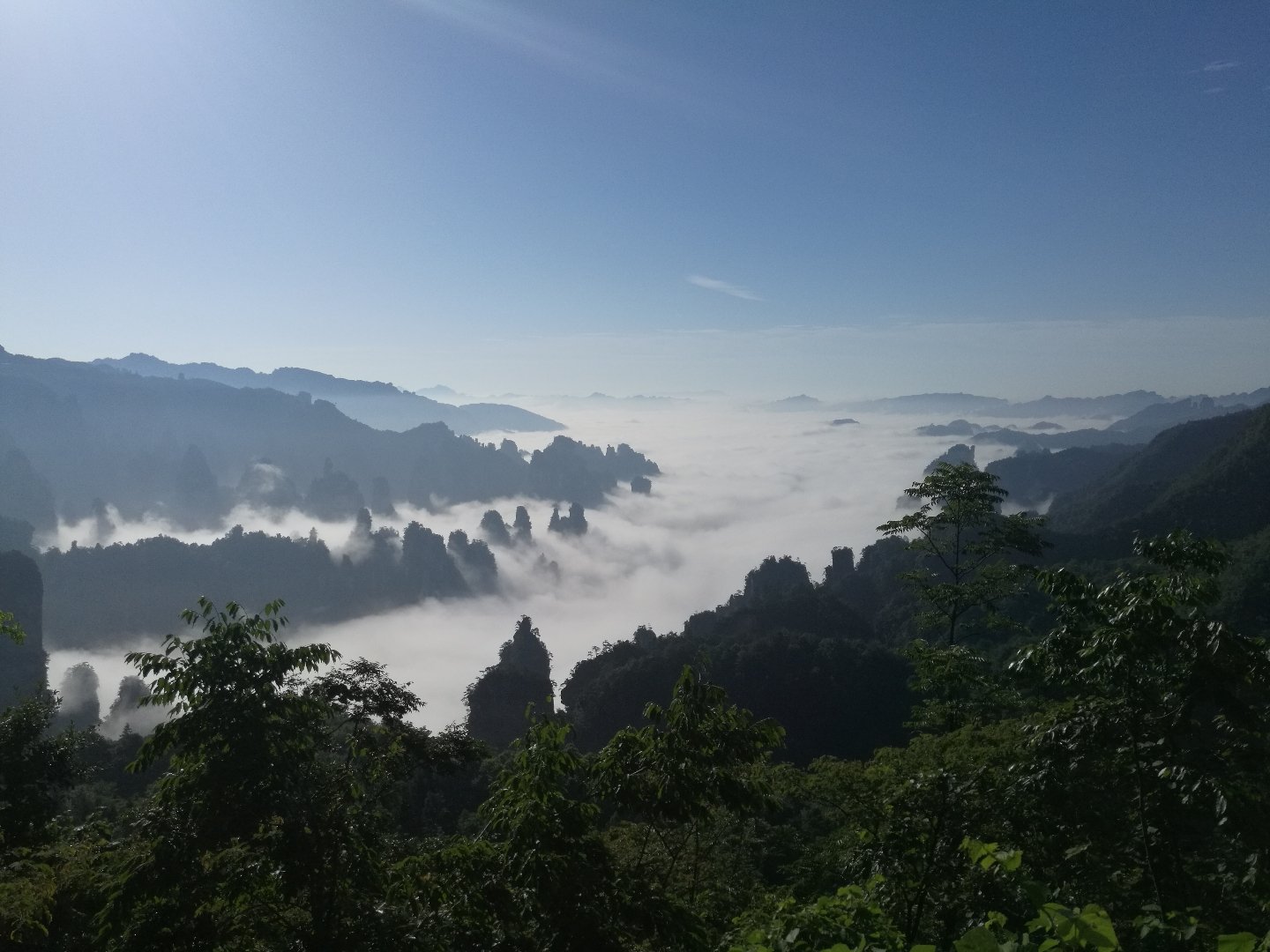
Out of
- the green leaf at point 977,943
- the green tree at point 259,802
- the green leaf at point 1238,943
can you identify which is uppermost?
the green leaf at point 977,943

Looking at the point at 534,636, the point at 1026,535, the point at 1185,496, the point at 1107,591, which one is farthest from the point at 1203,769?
the point at 1185,496

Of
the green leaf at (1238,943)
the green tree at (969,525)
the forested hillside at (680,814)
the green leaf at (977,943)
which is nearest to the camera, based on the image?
the green leaf at (977,943)

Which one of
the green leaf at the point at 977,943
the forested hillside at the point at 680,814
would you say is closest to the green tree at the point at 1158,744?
the forested hillside at the point at 680,814

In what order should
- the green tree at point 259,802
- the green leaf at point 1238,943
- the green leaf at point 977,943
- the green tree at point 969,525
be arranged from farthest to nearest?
1. the green tree at point 969,525
2. the green tree at point 259,802
3. the green leaf at point 1238,943
4. the green leaf at point 977,943

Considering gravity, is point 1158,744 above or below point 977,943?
below

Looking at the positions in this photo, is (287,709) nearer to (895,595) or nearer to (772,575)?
(895,595)

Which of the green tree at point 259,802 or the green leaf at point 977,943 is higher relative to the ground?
the green leaf at point 977,943

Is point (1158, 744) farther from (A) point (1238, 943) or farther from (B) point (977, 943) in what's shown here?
(B) point (977, 943)

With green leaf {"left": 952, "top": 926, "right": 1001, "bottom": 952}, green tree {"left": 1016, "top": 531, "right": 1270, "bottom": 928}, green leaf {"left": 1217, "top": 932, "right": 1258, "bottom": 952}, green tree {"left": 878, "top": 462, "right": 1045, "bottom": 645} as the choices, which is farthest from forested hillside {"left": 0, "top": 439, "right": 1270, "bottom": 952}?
green tree {"left": 878, "top": 462, "right": 1045, "bottom": 645}

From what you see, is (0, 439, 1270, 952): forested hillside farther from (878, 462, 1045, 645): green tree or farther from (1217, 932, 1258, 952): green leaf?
(878, 462, 1045, 645): green tree

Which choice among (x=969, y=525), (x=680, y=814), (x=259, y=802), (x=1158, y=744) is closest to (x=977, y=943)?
(x=1158, y=744)

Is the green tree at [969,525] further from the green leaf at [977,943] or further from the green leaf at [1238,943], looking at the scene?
the green leaf at [977,943]

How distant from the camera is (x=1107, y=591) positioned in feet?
22.4

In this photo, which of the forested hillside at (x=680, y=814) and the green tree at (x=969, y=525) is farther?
the green tree at (x=969, y=525)
